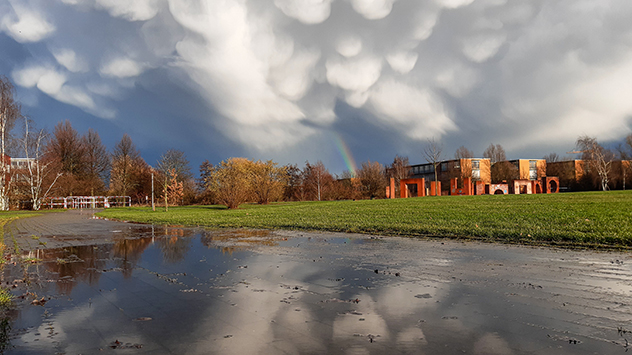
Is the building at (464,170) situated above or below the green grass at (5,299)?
above

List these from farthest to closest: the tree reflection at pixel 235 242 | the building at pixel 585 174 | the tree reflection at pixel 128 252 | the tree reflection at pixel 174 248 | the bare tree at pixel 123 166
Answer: the building at pixel 585 174, the bare tree at pixel 123 166, the tree reflection at pixel 235 242, the tree reflection at pixel 174 248, the tree reflection at pixel 128 252

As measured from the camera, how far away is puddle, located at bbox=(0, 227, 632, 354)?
329 centimetres

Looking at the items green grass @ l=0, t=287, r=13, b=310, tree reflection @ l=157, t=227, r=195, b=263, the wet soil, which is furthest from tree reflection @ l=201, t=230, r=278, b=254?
green grass @ l=0, t=287, r=13, b=310

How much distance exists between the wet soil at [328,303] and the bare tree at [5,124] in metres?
38.9

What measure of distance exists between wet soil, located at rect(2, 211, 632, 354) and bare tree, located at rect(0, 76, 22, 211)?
128ft

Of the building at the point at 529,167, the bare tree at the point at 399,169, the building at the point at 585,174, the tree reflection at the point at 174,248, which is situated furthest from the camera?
the building at the point at 529,167

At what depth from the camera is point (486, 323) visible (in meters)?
3.69

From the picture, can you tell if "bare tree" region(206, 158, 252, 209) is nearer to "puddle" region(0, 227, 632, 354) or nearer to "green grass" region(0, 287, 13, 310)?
"puddle" region(0, 227, 632, 354)

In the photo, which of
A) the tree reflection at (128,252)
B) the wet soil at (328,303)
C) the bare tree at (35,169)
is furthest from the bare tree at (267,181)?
the wet soil at (328,303)

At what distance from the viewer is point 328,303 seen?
447 centimetres

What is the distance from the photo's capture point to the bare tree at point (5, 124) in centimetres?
3831

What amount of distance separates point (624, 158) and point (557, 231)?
83718 millimetres

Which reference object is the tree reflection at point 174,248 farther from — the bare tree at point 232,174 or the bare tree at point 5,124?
the bare tree at point 5,124

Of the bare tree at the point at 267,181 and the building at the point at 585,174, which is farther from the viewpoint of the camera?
the building at the point at 585,174
